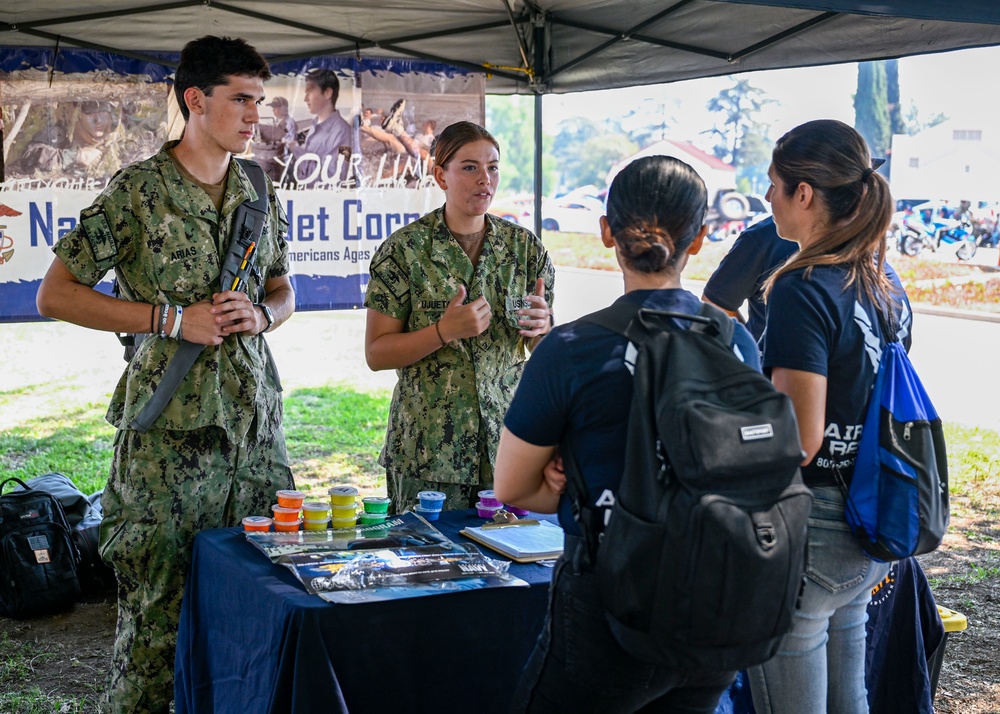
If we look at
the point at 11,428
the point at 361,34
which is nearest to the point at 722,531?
the point at 361,34

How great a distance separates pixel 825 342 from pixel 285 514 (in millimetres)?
1272

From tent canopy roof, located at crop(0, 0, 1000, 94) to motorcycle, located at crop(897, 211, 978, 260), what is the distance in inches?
522

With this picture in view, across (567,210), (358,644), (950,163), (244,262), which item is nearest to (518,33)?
(244,262)

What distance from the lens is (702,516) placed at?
4.43 ft

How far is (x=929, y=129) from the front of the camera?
18.3 m

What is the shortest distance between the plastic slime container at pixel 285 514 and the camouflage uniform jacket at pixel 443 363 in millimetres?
517

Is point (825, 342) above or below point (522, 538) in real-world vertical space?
above

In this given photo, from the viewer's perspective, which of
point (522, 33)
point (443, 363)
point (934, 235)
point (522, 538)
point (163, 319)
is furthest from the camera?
point (934, 235)

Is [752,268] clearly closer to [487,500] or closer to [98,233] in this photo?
[487,500]

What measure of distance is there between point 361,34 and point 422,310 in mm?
2163

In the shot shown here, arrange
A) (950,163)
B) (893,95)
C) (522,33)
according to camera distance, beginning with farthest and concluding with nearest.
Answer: (893,95) → (950,163) → (522,33)

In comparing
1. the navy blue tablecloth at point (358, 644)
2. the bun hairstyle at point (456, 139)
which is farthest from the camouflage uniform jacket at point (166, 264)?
the bun hairstyle at point (456, 139)

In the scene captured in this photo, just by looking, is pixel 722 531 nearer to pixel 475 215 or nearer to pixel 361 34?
pixel 475 215

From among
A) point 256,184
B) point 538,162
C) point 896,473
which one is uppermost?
point 538,162
